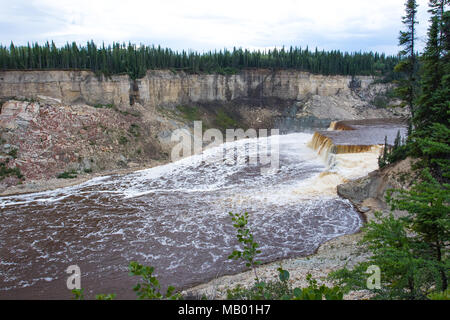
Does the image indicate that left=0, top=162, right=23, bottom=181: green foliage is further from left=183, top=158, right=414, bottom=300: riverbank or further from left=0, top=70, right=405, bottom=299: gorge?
left=183, top=158, right=414, bottom=300: riverbank

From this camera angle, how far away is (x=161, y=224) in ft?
78.6

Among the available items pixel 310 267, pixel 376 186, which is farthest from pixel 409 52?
pixel 310 267

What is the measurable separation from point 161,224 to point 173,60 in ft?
156

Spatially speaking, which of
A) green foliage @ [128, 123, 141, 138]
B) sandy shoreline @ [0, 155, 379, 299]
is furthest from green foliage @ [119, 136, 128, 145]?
sandy shoreline @ [0, 155, 379, 299]

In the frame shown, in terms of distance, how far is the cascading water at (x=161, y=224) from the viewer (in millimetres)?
18141

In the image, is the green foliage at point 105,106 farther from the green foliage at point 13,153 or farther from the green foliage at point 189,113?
the green foliage at point 189,113

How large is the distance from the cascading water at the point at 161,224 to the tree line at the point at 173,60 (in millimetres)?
22325

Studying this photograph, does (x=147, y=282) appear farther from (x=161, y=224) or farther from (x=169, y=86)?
(x=169, y=86)

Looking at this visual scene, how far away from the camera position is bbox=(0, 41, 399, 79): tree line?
46594 millimetres

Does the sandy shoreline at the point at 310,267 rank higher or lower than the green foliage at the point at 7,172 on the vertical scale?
lower

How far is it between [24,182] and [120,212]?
13.3 m

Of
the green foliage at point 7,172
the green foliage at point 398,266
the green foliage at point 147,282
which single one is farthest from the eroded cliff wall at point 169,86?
the green foliage at point 398,266
